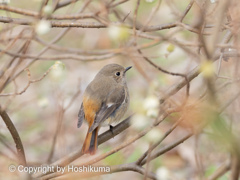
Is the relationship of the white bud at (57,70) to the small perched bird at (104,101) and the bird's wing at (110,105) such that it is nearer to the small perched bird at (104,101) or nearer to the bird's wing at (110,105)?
the small perched bird at (104,101)

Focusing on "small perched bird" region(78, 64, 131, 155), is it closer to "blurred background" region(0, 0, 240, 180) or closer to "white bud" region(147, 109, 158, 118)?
"blurred background" region(0, 0, 240, 180)

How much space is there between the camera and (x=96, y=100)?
190 inches

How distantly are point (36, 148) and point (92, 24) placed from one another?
427 cm

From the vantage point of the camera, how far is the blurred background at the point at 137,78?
89.5 inches

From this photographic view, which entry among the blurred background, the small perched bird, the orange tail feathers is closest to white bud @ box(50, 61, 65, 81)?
the blurred background

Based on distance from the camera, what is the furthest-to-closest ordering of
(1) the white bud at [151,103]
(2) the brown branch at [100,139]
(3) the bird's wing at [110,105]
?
(3) the bird's wing at [110,105] → (2) the brown branch at [100,139] → (1) the white bud at [151,103]

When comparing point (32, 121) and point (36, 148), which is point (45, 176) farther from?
point (32, 121)

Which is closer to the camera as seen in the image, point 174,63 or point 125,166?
point 125,166

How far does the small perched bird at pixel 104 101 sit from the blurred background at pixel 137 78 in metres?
0.19

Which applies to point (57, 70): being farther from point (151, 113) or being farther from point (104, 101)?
point (104, 101)

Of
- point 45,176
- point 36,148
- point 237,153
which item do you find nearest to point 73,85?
point 36,148

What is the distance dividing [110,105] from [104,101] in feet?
0.26

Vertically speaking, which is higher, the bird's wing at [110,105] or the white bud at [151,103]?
the bird's wing at [110,105]

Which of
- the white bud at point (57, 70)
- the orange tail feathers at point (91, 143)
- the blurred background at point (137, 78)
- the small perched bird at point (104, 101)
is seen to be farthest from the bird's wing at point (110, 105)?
the white bud at point (57, 70)
